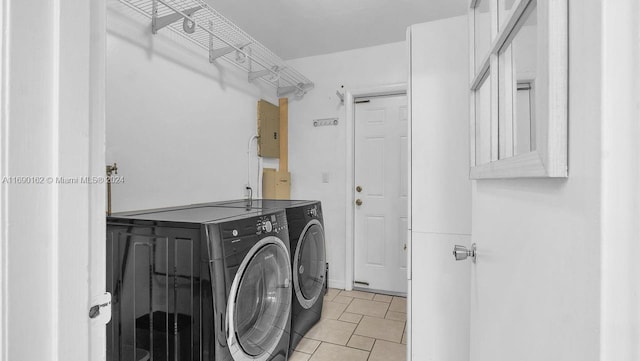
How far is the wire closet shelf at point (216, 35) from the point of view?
1.82 metres

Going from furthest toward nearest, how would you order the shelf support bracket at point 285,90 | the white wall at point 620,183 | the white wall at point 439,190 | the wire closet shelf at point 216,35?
the shelf support bracket at point 285,90 → the wire closet shelf at point 216,35 → the white wall at point 439,190 → the white wall at point 620,183

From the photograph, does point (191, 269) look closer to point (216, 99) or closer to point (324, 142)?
point (216, 99)

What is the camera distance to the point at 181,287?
128cm

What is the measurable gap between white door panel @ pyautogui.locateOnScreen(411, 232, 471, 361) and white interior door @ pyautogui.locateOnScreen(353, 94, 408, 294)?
5.32ft

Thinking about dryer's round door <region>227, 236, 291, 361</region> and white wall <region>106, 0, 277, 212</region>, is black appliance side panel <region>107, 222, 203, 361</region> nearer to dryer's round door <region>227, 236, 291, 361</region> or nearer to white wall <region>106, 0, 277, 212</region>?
dryer's round door <region>227, 236, 291, 361</region>

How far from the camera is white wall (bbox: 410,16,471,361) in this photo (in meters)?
1.35

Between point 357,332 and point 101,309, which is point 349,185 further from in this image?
point 101,309

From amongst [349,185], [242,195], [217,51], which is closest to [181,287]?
[242,195]

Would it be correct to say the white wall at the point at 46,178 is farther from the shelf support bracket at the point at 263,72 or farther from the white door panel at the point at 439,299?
the shelf support bracket at the point at 263,72

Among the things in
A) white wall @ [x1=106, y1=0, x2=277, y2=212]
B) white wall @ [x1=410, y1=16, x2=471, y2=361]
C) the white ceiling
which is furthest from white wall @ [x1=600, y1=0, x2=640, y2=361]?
the white ceiling

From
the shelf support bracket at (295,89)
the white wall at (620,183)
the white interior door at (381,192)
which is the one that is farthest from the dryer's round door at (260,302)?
the shelf support bracket at (295,89)

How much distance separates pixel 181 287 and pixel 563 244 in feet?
4.46

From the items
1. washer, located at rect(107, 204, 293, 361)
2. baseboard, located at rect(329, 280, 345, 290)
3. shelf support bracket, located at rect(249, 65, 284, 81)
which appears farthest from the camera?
baseboard, located at rect(329, 280, 345, 290)

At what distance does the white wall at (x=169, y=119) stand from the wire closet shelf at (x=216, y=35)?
0.24ft
